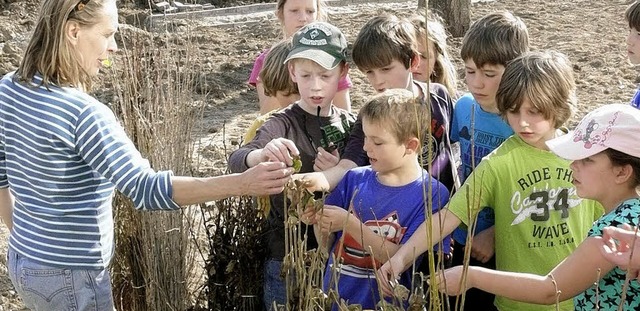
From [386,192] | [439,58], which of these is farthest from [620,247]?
[439,58]

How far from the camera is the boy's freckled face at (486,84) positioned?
3471 mm

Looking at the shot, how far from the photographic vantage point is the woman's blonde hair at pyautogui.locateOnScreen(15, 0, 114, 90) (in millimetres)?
2834

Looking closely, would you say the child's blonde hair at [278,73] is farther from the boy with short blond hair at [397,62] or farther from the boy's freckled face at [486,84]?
the boy's freckled face at [486,84]

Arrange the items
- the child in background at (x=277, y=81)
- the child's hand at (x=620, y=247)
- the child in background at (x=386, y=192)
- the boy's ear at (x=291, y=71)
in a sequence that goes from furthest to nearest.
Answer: the child in background at (x=277, y=81) < the boy's ear at (x=291, y=71) < the child in background at (x=386, y=192) < the child's hand at (x=620, y=247)

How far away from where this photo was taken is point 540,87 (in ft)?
10.3

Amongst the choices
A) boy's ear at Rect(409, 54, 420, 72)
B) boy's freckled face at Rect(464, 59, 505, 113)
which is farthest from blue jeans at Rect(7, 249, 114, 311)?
boy's freckled face at Rect(464, 59, 505, 113)

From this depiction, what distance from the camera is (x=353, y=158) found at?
3.38m

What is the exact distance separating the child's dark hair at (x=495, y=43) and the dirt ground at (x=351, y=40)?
2.73 meters

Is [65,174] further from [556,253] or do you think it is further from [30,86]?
[556,253]

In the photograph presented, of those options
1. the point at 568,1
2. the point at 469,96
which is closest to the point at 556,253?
the point at 469,96

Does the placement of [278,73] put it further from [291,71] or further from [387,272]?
[387,272]

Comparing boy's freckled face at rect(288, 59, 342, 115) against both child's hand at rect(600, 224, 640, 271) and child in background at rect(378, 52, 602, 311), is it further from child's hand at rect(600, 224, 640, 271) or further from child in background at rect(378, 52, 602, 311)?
child's hand at rect(600, 224, 640, 271)

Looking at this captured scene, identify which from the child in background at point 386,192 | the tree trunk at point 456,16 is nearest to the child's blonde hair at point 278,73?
the child in background at point 386,192

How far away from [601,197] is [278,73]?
4.87 feet
